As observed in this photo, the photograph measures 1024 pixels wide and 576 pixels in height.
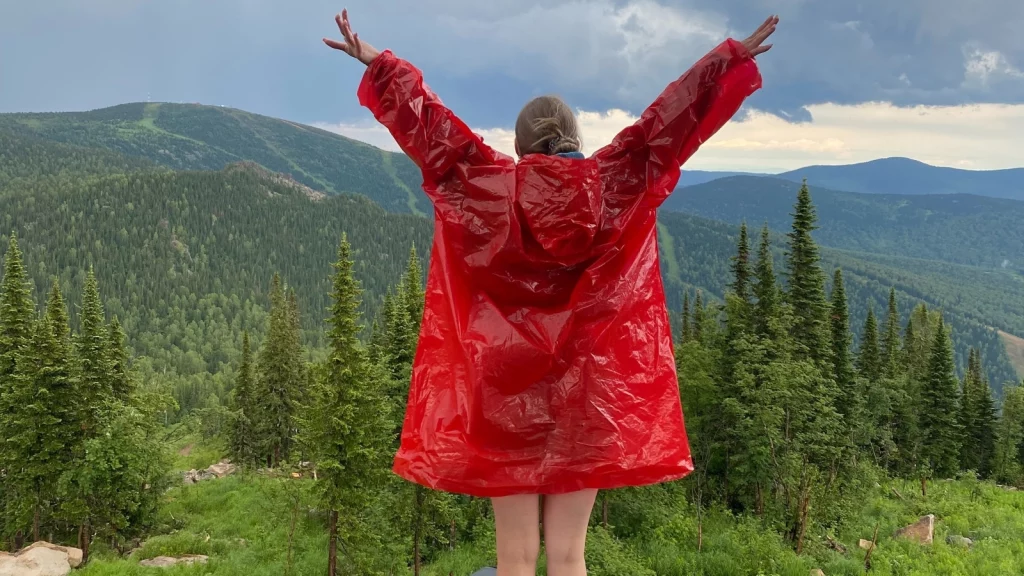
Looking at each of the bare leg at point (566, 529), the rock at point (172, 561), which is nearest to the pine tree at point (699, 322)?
the rock at point (172, 561)

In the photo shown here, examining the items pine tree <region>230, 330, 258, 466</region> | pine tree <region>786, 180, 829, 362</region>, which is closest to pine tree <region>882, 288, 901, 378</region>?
pine tree <region>786, 180, 829, 362</region>

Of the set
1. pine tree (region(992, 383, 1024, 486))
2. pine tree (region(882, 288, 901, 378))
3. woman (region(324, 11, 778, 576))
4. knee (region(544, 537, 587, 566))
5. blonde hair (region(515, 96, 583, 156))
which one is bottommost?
pine tree (region(992, 383, 1024, 486))

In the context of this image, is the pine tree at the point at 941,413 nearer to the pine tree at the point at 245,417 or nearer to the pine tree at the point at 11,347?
the pine tree at the point at 245,417

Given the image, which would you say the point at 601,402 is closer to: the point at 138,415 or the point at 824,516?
the point at 824,516

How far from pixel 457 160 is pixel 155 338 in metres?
142

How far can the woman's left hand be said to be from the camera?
3188 mm

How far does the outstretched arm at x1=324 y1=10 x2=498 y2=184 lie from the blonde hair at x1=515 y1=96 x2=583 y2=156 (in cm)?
24

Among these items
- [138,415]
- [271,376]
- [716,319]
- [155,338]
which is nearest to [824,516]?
[716,319]

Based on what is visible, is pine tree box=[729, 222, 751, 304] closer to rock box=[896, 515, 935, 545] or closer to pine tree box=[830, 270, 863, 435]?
pine tree box=[830, 270, 863, 435]

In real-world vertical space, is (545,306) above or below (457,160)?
below

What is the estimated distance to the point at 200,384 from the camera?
335ft

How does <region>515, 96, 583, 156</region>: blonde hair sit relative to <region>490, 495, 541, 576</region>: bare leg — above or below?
above

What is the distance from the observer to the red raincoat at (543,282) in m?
3.10

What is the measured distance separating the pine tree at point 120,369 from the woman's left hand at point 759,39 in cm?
3632
